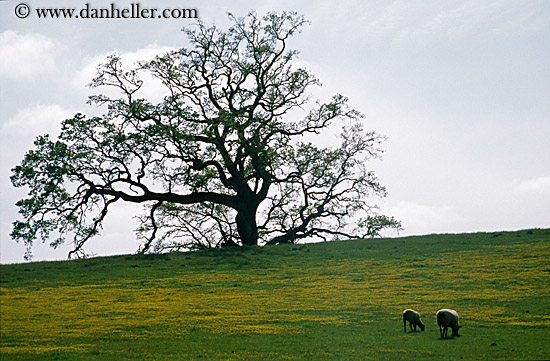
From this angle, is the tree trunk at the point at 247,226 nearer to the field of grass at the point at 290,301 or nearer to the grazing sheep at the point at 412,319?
the field of grass at the point at 290,301

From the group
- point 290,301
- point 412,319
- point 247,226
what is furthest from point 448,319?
point 247,226

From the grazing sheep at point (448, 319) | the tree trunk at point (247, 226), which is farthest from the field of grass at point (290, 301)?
the tree trunk at point (247, 226)

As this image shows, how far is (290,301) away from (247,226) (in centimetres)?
1926

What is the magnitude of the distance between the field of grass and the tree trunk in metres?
3.15

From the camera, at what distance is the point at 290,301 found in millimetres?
30422

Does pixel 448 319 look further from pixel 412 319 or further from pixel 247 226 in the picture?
pixel 247 226

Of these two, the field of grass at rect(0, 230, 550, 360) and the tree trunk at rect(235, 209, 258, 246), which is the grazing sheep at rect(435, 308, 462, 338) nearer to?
the field of grass at rect(0, 230, 550, 360)

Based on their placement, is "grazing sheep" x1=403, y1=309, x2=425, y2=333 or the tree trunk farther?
the tree trunk

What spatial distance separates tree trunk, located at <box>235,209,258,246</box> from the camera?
49.2 metres

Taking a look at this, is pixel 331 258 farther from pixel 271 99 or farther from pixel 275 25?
pixel 275 25

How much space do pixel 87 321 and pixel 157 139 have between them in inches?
866

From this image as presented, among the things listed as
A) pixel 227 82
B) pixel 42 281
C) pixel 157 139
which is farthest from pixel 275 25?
pixel 42 281

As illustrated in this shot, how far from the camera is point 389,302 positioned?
29172 mm

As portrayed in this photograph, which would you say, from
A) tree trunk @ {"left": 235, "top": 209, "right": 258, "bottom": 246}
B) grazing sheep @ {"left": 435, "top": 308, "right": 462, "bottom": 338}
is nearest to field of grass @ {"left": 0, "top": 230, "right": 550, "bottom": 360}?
grazing sheep @ {"left": 435, "top": 308, "right": 462, "bottom": 338}
